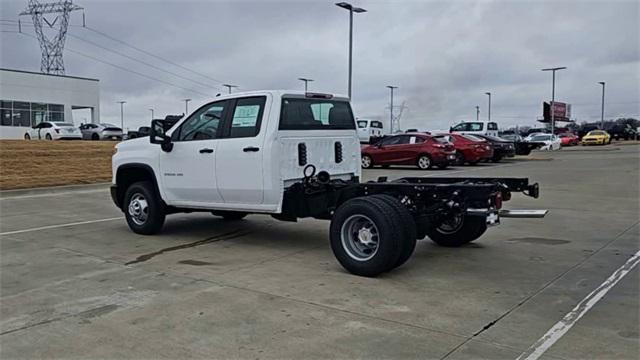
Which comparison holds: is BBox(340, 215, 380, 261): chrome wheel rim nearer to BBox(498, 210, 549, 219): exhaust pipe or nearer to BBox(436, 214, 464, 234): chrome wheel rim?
BBox(498, 210, 549, 219): exhaust pipe

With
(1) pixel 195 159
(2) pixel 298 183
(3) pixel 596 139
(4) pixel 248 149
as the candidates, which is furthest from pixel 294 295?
(3) pixel 596 139

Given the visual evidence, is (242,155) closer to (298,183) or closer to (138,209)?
(298,183)

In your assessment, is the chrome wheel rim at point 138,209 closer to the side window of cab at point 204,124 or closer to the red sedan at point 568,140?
the side window of cab at point 204,124

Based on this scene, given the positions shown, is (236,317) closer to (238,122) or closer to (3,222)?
(238,122)

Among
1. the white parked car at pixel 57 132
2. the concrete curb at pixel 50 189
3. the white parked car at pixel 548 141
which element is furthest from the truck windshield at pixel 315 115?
the white parked car at pixel 548 141

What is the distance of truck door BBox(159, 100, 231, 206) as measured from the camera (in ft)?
25.9

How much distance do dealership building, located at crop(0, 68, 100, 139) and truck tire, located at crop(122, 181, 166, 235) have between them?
4849cm

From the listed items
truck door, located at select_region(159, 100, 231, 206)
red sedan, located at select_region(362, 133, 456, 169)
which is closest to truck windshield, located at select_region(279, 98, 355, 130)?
truck door, located at select_region(159, 100, 231, 206)

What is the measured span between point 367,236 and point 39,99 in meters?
57.6

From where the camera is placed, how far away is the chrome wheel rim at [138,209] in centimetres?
880

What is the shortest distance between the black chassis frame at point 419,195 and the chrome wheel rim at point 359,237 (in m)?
0.55

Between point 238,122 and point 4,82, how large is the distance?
5384 cm

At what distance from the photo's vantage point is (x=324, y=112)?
316 inches

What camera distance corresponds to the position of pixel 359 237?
21.1 feet
